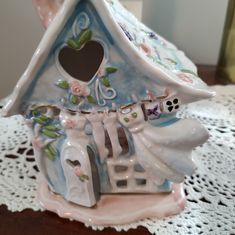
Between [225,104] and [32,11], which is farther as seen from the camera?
[32,11]

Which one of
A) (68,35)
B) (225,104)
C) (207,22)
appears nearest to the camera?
(68,35)

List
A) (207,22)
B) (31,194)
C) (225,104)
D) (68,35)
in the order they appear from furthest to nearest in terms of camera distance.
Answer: (207,22)
(225,104)
(31,194)
(68,35)

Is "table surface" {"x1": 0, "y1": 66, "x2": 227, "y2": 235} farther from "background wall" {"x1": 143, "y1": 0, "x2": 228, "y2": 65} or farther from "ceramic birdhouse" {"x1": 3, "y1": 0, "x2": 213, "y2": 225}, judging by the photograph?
"background wall" {"x1": 143, "y1": 0, "x2": 228, "y2": 65}

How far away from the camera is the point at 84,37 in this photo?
1.14 ft

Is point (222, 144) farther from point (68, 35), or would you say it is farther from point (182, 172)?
point (68, 35)

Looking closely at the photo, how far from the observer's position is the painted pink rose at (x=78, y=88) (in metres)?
0.37

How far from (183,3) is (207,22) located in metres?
0.05

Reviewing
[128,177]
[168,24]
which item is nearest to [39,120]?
[128,177]

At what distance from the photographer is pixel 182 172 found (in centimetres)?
39

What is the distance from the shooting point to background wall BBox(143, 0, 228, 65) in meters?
0.71

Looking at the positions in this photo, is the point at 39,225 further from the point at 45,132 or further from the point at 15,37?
the point at 15,37

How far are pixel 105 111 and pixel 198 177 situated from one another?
0.56 feet

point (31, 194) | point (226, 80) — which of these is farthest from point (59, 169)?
point (226, 80)

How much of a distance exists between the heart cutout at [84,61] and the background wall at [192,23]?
367 millimetres
